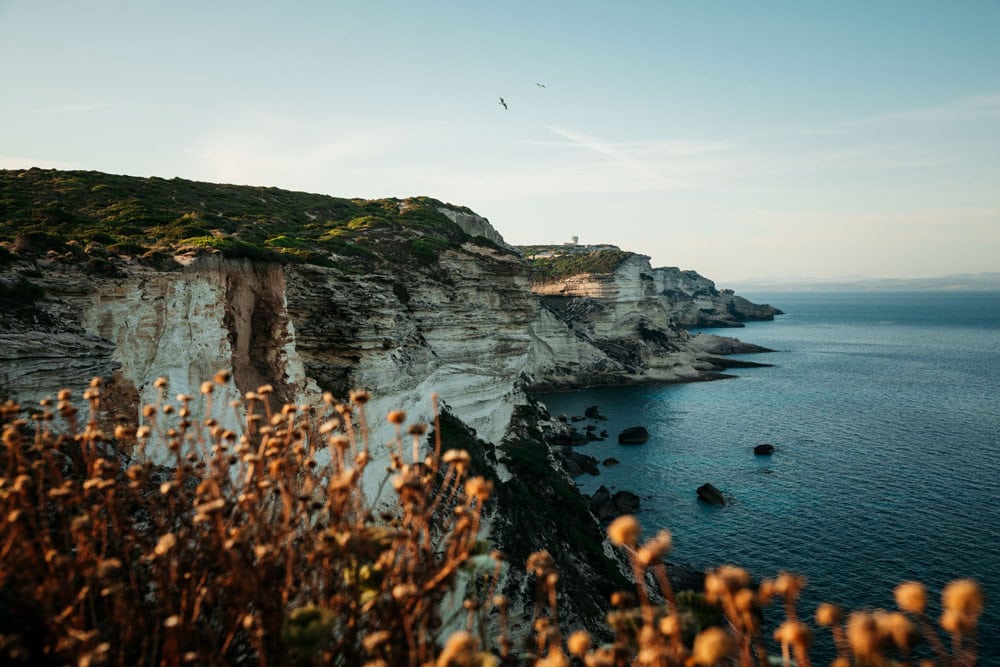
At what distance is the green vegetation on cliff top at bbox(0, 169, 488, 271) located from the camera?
21.8 m

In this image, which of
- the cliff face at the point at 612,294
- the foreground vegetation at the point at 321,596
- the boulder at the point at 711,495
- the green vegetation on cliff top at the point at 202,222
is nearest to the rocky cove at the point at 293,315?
the green vegetation on cliff top at the point at 202,222

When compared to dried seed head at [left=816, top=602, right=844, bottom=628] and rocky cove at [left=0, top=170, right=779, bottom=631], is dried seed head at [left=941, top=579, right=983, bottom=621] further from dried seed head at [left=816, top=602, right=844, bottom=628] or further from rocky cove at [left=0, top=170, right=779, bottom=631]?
rocky cove at [left=0, top=170, right=779, bottom=631]

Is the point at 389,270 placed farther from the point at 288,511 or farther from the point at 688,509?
the point at 288,511

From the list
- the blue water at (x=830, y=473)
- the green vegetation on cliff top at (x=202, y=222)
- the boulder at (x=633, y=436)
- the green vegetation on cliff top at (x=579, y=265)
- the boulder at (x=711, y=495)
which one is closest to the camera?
the green vegetation on cliff top at (x=202, y=222)

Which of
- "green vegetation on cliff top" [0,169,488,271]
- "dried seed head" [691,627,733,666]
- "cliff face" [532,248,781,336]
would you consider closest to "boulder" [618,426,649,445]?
"green vegetation on cliff top" [0,169,488,271]

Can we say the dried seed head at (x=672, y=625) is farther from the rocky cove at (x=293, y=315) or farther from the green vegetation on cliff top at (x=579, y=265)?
the green vegetation on cliff top at (x=579, y=265)

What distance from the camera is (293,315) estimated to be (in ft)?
77.8

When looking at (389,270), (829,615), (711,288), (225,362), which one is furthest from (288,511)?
(711,288)

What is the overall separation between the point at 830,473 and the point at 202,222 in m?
46.1

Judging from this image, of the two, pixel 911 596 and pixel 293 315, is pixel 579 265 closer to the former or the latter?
pixel 293 315

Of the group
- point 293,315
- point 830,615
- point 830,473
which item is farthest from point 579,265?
point 830,615

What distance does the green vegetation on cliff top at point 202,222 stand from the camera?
71.6 feet

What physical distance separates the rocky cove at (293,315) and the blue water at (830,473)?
9.38 meters

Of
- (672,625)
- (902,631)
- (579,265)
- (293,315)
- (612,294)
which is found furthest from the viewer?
(579,265)
